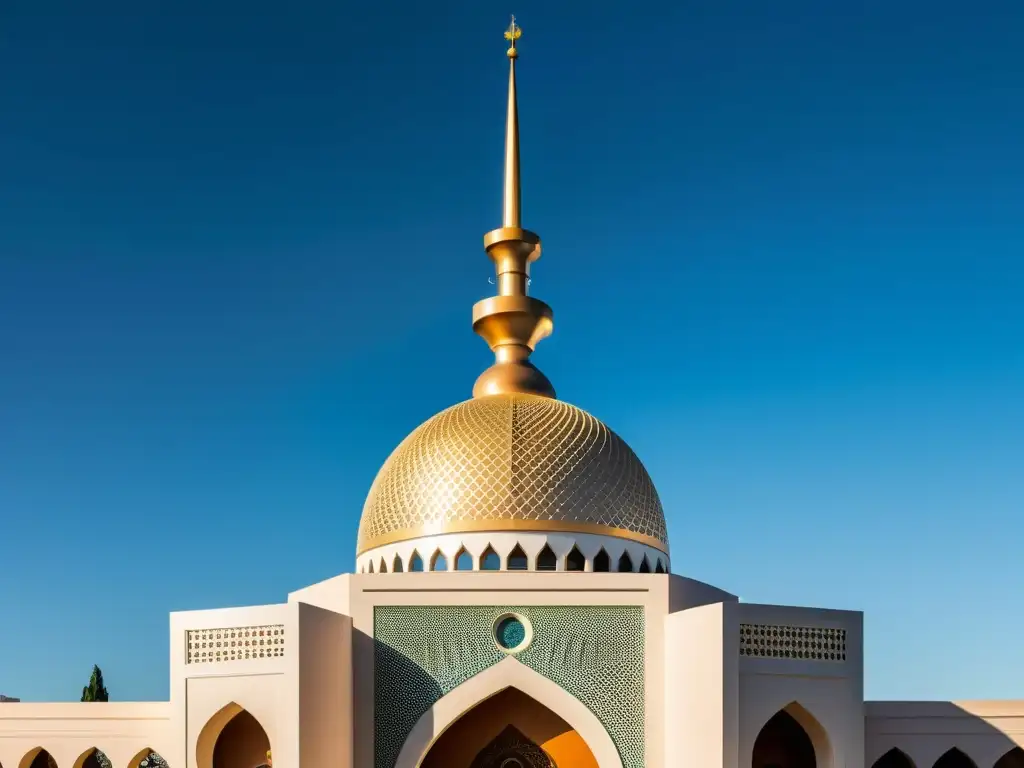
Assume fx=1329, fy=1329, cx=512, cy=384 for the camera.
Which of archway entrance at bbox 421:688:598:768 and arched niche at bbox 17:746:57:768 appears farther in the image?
arched niche at bbox 17:746:57:768

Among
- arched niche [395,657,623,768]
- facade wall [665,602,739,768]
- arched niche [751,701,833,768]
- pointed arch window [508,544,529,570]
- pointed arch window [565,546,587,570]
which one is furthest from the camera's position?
pointed arch window [565,546,587,570]

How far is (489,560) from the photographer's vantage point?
14.3 meters

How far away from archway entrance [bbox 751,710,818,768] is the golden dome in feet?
7.96

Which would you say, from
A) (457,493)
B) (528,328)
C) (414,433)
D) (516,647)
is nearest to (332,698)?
(516,647)

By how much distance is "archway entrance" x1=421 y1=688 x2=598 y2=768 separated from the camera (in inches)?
553

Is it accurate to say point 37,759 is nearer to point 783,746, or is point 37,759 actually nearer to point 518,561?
point 518,561

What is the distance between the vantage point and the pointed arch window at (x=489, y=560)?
14289mm

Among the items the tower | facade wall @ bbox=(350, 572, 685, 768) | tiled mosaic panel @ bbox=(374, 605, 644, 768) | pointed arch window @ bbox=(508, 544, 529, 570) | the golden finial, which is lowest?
tiled mosaic panel @ bbox=(374, 605, 644, 768)

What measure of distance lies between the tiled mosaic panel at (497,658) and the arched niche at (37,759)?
4566mm

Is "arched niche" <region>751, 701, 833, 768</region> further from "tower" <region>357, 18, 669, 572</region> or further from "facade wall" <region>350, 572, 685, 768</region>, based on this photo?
"tower" <region>357, 18, 669, 572</region>

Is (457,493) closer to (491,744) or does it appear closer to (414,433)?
(414,433)

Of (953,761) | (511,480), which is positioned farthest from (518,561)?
(953,761)

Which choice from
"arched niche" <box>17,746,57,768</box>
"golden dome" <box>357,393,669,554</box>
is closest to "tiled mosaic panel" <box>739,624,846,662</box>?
"golden dome" <box>357,393,669,554</box>

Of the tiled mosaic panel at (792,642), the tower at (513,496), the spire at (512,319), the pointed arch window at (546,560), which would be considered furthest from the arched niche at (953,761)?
the spire at (512,319)
